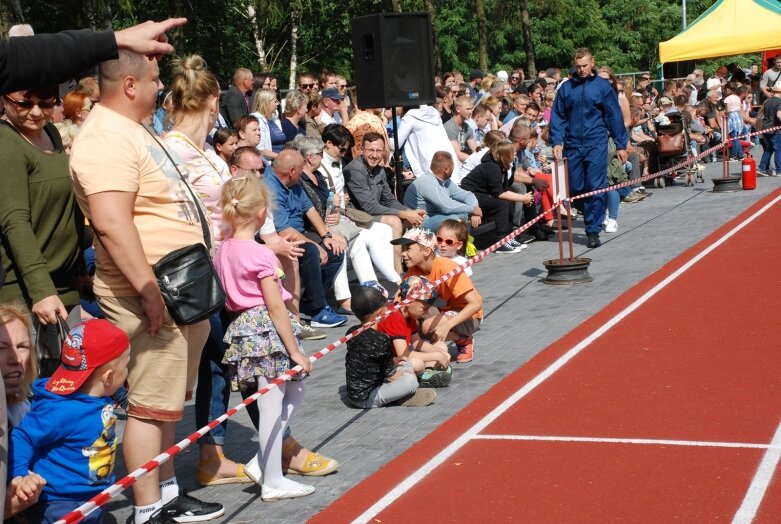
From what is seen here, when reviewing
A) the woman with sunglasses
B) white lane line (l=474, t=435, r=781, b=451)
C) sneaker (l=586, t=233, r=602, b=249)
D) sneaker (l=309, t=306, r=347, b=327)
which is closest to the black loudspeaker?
sneaker (l=586, t=233, r=602, b=249)

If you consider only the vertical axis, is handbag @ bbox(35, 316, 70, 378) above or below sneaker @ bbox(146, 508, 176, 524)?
above

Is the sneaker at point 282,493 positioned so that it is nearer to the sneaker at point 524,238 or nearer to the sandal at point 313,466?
the sandal at point 313,466

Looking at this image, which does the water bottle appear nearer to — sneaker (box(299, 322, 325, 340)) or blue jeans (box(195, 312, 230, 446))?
sneaker (box(299, 322, 325, 340))

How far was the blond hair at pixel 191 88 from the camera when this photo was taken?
5.84 m

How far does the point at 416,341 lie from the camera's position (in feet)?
27.0

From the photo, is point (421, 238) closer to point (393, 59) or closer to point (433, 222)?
point (433, 222)

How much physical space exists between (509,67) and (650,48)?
27.3 ft

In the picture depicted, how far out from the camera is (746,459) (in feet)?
19.6

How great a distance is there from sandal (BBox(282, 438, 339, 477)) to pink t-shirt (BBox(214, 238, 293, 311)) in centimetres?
90

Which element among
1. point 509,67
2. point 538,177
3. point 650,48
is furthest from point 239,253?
point 650,48

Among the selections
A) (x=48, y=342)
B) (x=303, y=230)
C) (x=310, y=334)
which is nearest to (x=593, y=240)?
(x=303, y=230)

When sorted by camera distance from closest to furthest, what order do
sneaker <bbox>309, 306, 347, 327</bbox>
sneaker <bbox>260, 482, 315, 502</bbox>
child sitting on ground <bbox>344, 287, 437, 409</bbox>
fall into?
sneaker <bbox>260, 482, 315, 502</bbox> → child sitting on ground <bbox>344, 287, 437, 409</bbox> → sneaker <bbox>309, 306, 347, 327</bbox>

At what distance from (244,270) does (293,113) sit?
26.4ft

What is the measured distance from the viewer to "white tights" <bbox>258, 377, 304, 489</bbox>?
5.71 meters
